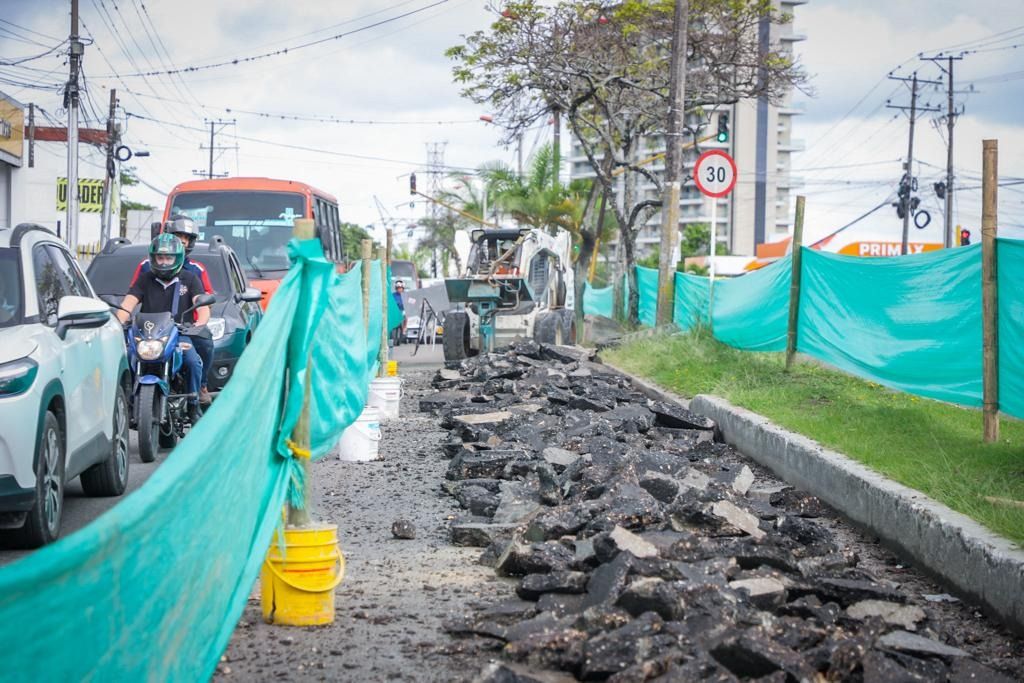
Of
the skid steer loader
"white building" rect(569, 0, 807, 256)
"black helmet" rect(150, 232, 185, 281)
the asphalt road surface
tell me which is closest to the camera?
the asphalt road surface

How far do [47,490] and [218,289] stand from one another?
7.17m

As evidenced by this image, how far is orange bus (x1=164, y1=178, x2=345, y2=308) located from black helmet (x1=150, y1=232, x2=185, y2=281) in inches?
437

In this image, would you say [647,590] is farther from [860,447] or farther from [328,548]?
[860,447]

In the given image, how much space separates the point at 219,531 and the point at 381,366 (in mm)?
11124

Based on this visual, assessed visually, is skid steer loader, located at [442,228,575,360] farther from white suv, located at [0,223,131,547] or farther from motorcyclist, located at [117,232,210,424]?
white suv, located at [0,223,131,547]

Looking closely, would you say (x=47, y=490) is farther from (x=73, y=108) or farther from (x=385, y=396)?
(x=73, y=108)

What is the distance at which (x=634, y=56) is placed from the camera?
30156 mm

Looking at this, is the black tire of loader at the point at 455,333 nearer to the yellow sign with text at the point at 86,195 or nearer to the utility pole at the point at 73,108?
the utility pole at the point at 73,108

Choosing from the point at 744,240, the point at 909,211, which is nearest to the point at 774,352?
the point at 909,211

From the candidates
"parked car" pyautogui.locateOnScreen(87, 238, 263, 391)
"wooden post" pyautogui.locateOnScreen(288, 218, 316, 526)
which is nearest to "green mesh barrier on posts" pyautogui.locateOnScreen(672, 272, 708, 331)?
"parked car" pyautogui.locateOnScreen(87, 238, 263, 391)

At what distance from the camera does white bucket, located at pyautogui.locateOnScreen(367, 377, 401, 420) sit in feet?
40.9

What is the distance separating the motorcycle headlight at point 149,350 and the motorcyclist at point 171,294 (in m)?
0.47

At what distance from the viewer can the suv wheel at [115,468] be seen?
8.12m

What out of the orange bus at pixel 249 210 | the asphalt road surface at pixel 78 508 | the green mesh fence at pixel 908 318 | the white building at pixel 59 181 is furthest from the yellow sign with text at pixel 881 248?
the asphalt road surface at pixel 78 508
